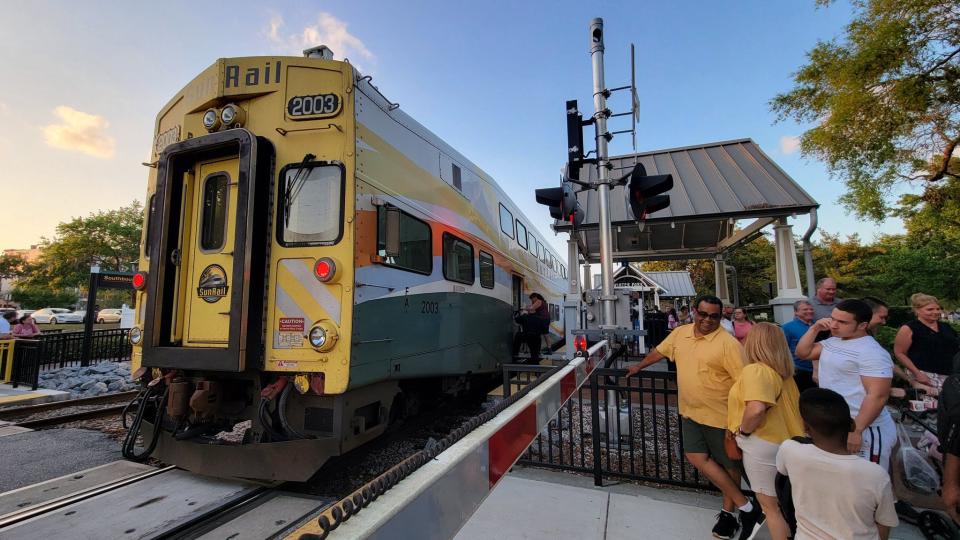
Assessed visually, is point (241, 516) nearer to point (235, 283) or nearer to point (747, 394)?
point (235, 283)

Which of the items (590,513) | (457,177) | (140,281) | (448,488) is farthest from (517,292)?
(448,488)

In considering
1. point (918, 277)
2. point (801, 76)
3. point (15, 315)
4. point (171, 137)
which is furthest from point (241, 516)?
point (918, 277)

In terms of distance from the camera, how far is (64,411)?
7320 millimetres

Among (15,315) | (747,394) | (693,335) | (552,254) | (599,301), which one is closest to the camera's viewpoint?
(747,394)

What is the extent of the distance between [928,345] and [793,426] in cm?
273

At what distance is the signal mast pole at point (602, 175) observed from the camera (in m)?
5.05

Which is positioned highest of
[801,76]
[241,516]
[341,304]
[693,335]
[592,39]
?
[801,76]

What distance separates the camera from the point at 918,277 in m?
15.3

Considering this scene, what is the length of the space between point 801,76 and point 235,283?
15.9 meters

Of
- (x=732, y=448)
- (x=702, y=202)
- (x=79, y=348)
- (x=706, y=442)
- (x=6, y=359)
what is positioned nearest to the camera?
(x=732, y=448)

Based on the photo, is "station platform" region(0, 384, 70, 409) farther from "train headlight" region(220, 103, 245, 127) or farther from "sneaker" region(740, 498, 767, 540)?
"sneaker" region(740, 498, 767, 540)

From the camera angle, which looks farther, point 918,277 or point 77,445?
point 918,277

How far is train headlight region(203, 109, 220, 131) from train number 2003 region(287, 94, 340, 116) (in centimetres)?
75

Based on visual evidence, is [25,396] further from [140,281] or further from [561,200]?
[561,200]
